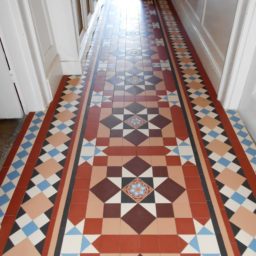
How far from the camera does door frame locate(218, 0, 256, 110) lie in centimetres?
274

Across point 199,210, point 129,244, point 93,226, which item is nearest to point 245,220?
point 199,210

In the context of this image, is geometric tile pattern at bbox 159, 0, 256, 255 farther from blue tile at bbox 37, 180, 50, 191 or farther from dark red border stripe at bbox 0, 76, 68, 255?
dark red border stripe at bbox 0, 76, 68, 255

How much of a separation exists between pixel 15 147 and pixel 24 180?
49 cm

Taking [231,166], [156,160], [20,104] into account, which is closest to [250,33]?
[231,166]

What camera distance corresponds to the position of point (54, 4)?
3.59m

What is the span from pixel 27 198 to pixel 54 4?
98.3 inches

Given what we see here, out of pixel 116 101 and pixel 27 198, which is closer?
pixel 27 198

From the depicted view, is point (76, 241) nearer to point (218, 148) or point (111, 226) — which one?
point (111, 226)

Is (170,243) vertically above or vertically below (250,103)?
below

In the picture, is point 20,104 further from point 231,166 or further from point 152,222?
point 231,166

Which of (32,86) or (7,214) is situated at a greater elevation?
(32,86)

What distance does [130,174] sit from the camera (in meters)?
2.57

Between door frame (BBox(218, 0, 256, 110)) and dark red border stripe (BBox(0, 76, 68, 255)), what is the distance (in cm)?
207

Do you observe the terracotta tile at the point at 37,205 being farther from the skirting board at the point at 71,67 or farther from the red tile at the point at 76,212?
the skirting board at the point at 71,67
